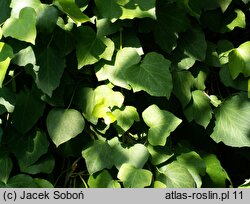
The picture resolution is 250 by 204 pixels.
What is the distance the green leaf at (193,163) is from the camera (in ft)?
4.90

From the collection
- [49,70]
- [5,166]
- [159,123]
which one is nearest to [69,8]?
[49,70]

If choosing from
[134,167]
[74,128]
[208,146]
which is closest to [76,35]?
[74,128]

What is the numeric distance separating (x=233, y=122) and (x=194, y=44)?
0.31 meters

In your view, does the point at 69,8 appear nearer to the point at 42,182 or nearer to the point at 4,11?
the point at 4,11

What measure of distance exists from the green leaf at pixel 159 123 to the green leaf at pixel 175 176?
12 cm

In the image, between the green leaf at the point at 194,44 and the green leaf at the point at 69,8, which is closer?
the green leaf at the point at 69,8

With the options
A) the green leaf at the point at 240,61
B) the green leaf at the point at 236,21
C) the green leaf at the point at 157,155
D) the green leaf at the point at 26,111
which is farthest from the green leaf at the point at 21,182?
the green leaf at the point at 236,21

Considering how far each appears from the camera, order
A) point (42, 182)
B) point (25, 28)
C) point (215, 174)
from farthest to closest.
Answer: point (215, 174)
point (42, 182)
point (25, 28)

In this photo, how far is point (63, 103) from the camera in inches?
56.1

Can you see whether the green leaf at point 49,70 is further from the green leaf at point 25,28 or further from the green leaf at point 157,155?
the green leaf at point 157,155

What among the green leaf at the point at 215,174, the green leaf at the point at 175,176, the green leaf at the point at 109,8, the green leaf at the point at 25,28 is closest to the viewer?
the green leaf at the point at 25,28

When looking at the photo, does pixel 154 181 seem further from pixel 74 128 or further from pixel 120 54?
pixel 120 54

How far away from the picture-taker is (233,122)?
1488mm

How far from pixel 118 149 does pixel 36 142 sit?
283 mm
